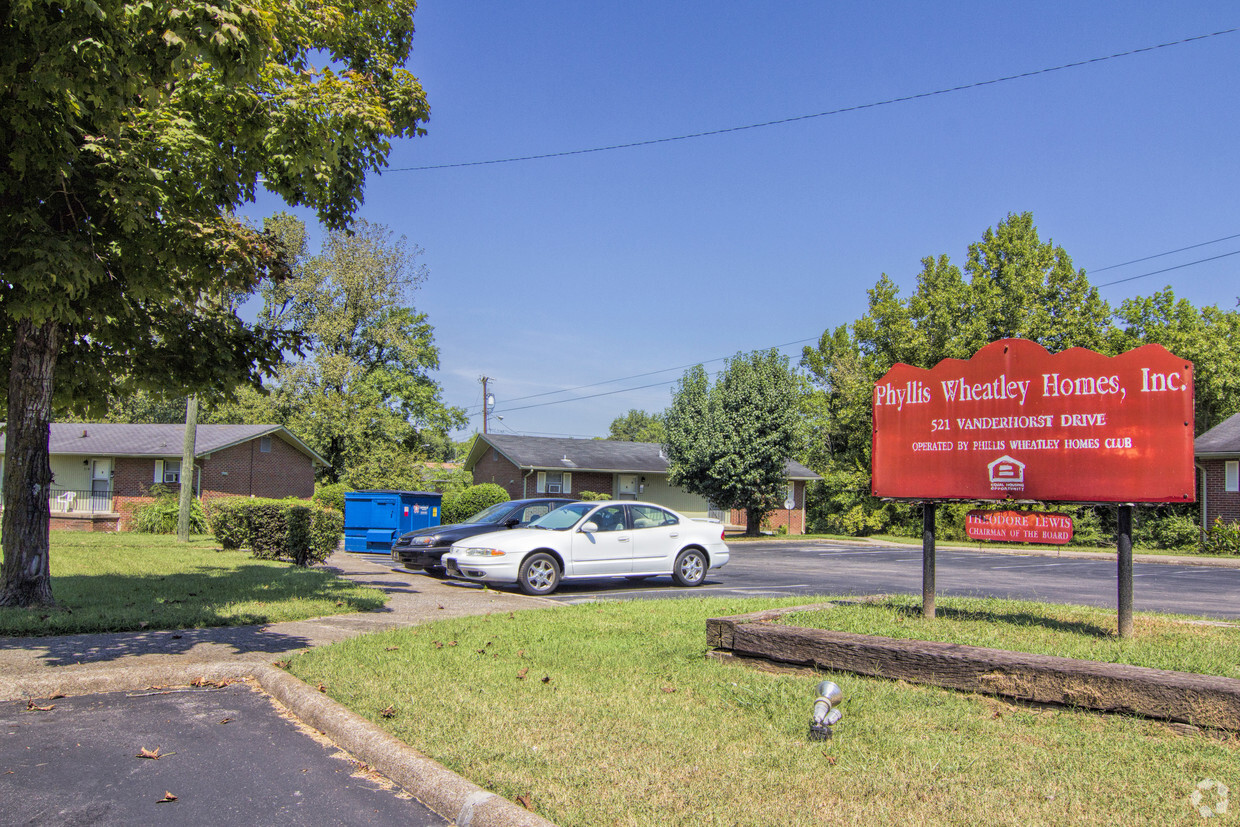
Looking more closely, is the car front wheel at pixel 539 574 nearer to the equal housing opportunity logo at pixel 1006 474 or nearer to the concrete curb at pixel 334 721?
the concrete curb at pixel 334 721

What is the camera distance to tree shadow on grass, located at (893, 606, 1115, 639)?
6891mm

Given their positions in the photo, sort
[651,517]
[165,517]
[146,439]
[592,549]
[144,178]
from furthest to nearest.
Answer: [146,439]
[165,517]
[651,517]
[592,549]
[144,178]

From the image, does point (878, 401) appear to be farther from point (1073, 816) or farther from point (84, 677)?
point (84, 677)

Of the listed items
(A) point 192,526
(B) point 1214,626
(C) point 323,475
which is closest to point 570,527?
(B) point 1214,626

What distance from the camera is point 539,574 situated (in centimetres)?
1304

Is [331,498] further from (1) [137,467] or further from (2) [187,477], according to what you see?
(1) [137,467]

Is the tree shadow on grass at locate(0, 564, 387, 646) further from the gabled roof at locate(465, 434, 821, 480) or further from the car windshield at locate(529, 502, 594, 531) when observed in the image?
the gabled roof at locate(465, 434, 821, 480)

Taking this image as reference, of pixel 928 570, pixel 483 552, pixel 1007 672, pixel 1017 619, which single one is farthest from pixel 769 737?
pixel 483 552

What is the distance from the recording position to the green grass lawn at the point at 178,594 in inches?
332

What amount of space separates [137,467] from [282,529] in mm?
22309

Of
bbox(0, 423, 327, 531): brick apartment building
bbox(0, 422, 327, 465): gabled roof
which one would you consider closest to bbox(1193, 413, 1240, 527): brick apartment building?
bbox(0, 422, 327, 465): gabled roof

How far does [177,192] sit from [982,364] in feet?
27.3

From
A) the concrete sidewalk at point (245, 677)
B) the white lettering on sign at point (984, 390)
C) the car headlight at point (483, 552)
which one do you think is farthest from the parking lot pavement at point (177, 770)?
the car headlight at point (483, 552)

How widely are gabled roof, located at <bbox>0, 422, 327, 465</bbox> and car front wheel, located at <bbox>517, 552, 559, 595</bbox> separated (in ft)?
82.8
